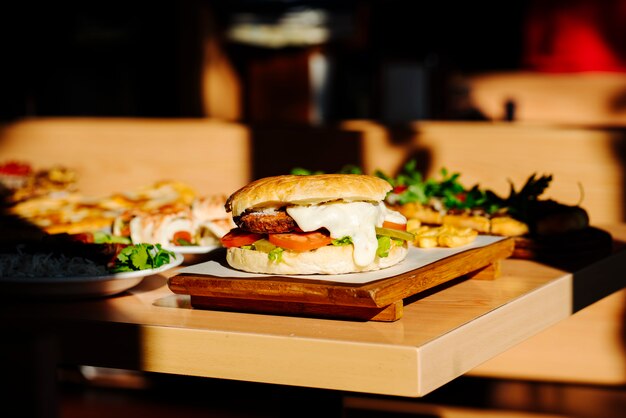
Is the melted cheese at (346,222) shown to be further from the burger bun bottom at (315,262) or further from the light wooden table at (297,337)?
the light wooden table at (297,337)

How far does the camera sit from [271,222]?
72.7 inches

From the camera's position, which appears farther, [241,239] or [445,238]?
[445,238]

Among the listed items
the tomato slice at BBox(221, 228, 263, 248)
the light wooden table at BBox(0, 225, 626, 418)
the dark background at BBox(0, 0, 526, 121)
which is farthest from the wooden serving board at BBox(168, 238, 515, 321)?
the dark background at BBox(0, 0, 526, 121)

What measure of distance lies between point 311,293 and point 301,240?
0.16 metres

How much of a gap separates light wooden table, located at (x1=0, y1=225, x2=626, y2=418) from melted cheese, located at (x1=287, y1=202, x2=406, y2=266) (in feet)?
0.46

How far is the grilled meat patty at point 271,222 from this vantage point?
1.84 meters

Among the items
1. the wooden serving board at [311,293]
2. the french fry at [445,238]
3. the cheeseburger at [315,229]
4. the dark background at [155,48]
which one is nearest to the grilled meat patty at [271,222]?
the cheeseburger at [315,229]

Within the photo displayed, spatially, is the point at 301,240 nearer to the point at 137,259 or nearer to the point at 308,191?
the point at 308,191

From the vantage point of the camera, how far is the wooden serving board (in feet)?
5.33

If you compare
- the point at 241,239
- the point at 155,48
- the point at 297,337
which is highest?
the point at 155,48

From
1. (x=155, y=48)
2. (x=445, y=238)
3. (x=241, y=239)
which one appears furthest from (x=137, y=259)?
(x=155, y=48)

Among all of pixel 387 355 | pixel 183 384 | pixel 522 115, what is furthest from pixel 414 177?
pixel 522 115

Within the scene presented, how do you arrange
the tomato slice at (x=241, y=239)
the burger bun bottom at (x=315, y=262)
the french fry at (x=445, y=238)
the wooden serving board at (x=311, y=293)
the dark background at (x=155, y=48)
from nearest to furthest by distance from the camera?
1. the wooden serving board at (x=311, y=293)
2. the burger bun bottom at (x=315, y=262)
3. the tomato slice at (x=241, y=239)
4. the french fry at (x=445, y=238)
5. the dark background at (x=155, y=48)

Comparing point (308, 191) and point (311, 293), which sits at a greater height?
point (308, 191)
